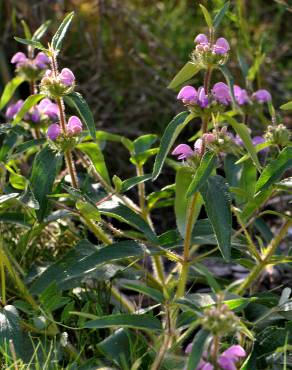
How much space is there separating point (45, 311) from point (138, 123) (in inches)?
71.8

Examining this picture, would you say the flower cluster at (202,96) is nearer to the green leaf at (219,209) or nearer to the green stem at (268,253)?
the green leaf at (219,209)

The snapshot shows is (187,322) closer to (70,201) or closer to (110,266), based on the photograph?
(110,266)

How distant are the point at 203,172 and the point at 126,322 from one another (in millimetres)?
371

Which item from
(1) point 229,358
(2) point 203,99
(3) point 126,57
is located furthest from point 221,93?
(3) point 126,57

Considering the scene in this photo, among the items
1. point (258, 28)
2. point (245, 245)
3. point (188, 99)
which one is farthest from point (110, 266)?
point (258, 28)

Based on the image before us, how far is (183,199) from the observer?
1.89 m

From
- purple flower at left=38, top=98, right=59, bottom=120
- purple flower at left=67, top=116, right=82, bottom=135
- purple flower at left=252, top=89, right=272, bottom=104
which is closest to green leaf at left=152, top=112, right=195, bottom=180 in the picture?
purple flower at left=67, top=116, right=82, bottom=135

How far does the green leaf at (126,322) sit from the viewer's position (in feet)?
5.17

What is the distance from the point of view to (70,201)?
2.14 metres

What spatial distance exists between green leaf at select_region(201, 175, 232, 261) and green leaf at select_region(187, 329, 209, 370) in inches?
13.8

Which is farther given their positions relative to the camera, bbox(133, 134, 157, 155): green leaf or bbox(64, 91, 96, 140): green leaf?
bbox(133, 134, 157, 155): green leaf

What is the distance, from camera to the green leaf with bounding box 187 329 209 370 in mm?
1355

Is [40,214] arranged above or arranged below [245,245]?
above

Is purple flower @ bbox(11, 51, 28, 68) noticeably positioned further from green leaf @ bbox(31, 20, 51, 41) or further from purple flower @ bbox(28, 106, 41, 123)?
purple flower @ bbox(28, 106, 41, 123)
